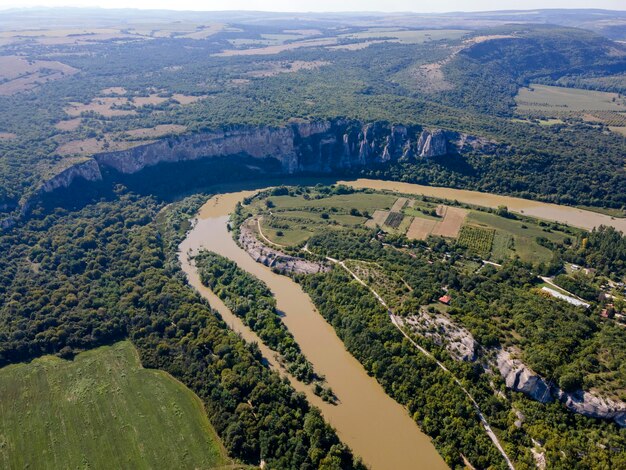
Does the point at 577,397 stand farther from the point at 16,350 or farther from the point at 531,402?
the point at 16,350

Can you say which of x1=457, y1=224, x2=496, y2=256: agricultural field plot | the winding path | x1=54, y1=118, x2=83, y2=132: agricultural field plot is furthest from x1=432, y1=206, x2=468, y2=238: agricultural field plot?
x1=54, y1=118, x2=83, y2=132: agricultural field plot

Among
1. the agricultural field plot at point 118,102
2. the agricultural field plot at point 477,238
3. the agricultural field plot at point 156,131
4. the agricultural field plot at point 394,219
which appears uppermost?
the agricultural field plot at point 156,131

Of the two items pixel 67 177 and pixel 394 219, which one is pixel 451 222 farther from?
pixel 67 177

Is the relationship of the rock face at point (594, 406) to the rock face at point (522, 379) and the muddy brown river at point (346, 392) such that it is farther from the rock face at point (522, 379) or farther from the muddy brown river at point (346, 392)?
the muddy brown river at point (346, 392)

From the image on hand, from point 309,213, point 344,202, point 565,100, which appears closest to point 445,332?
point 309,213

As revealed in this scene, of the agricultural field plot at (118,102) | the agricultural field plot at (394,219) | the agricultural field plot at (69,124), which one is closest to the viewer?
the agricultural field plot at (394,219)

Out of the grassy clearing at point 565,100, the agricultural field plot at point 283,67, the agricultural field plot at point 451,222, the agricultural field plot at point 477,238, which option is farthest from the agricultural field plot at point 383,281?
the agricultural field plot at point 283,67
